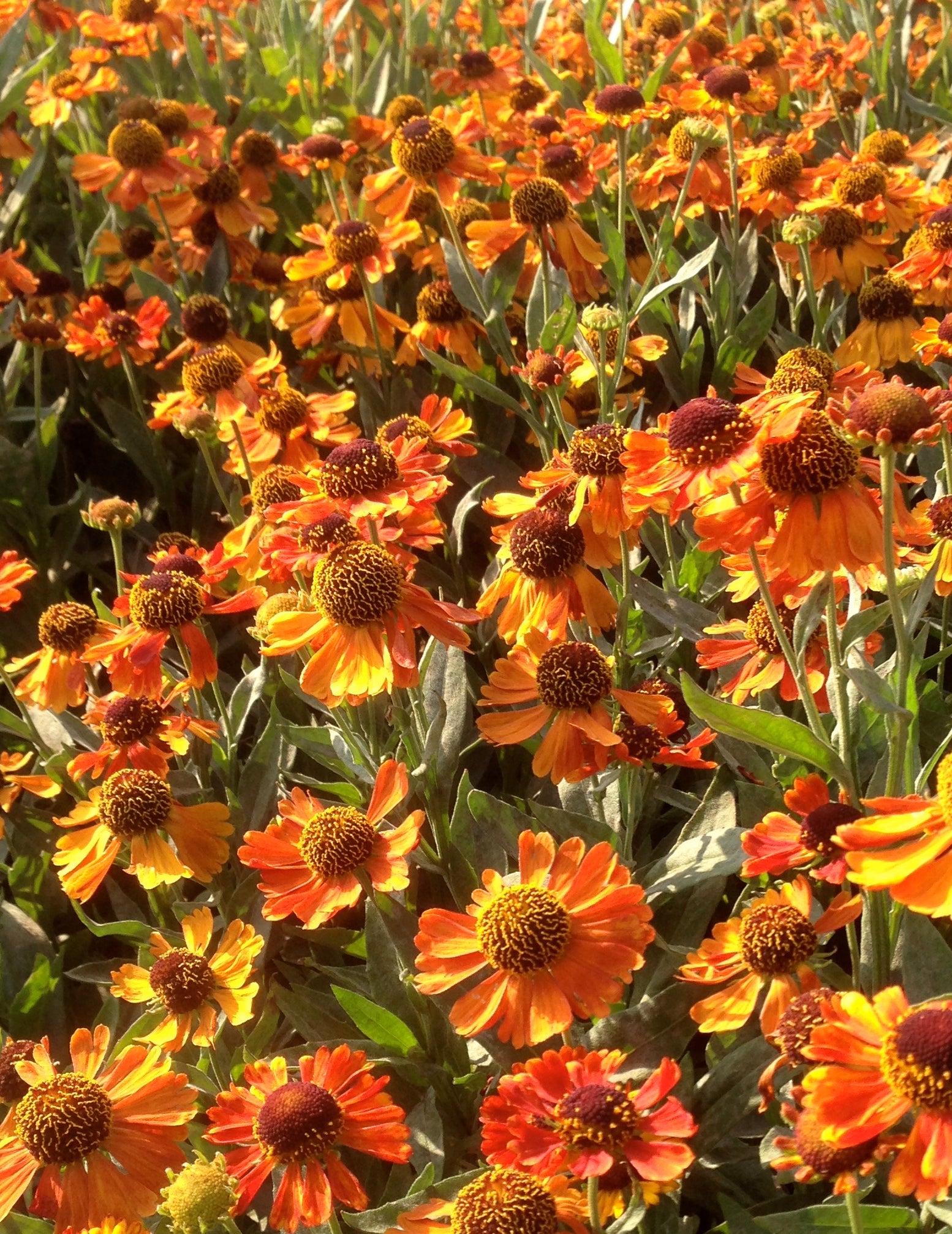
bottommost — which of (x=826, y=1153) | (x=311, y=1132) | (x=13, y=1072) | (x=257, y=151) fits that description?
(x=13, y=1072)

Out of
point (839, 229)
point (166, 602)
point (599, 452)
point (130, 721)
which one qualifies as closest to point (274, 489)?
point (166, 602)

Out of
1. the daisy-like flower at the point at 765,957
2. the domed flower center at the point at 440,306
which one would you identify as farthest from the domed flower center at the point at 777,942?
the domed flower center at the point at 440,306

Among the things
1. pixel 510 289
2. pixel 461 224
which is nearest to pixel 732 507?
pixel 510 289

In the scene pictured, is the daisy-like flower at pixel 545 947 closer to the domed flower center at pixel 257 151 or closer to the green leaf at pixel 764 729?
the green leaf at pixel 764 729

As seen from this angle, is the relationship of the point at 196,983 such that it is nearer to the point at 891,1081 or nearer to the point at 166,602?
the point at 166,602

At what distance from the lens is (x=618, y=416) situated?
6.97 feet

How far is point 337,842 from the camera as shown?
1.48 metres

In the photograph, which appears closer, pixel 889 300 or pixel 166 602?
pixel 166 602

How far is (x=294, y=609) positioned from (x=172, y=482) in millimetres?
1173

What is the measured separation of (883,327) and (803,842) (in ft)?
4.44

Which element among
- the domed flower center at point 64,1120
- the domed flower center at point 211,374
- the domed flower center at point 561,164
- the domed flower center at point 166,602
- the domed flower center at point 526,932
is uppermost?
the domed flower center at point 561,164

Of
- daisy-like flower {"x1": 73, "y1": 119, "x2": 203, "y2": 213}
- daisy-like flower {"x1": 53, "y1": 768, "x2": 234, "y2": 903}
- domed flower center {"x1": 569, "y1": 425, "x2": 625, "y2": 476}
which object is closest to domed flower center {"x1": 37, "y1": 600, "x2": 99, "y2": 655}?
daisy-like flower {"x1": 53, "y1": 768, "x2": 234, "y2": 903}

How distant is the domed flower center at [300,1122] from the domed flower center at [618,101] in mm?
1791

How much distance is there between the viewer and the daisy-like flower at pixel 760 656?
1585 millimetres
